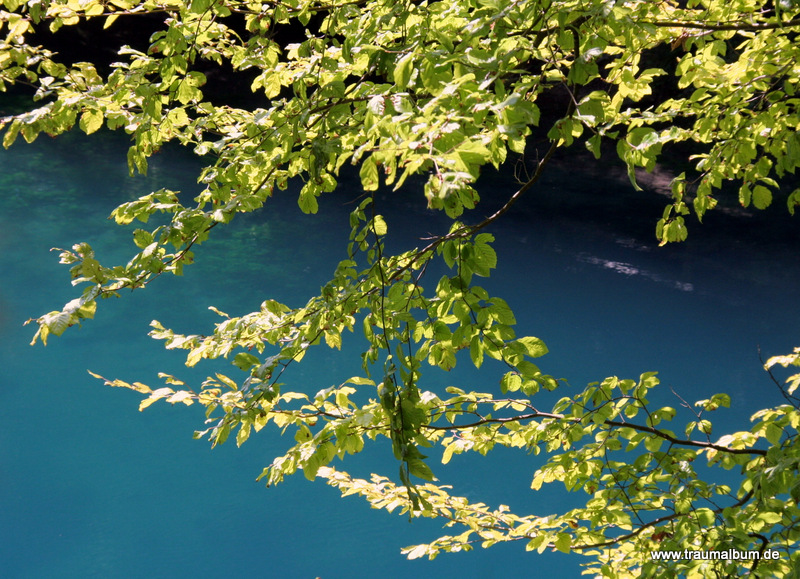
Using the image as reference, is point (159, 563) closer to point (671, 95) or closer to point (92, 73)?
point (92, 73)

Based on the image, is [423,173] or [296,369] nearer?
[423,173]

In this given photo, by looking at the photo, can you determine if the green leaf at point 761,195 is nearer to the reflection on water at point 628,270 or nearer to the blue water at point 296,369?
the blue water at point 296,369

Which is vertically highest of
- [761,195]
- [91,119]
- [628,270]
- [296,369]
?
[91,119]

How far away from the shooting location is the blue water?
5094 millimetres

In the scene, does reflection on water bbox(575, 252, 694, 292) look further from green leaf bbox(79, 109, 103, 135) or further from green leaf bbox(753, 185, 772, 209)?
green leaf bbox(79, 109, 103, 135)

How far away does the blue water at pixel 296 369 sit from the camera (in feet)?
16.7

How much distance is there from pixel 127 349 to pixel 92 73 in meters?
4.96

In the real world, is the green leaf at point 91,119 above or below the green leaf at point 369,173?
below

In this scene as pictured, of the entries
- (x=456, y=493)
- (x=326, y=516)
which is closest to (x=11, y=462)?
(x=326, y=516)

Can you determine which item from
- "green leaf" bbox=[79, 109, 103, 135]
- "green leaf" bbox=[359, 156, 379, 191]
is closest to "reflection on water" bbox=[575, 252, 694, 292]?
"green leaf" bbox=[79, 109, 103, 135]

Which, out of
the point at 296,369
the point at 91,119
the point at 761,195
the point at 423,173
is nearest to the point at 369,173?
the point at 423,173

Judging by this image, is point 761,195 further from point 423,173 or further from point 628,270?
point 628,270

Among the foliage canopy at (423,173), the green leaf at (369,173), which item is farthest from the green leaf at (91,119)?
the green leaf at (369,173)

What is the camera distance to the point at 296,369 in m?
6.87
